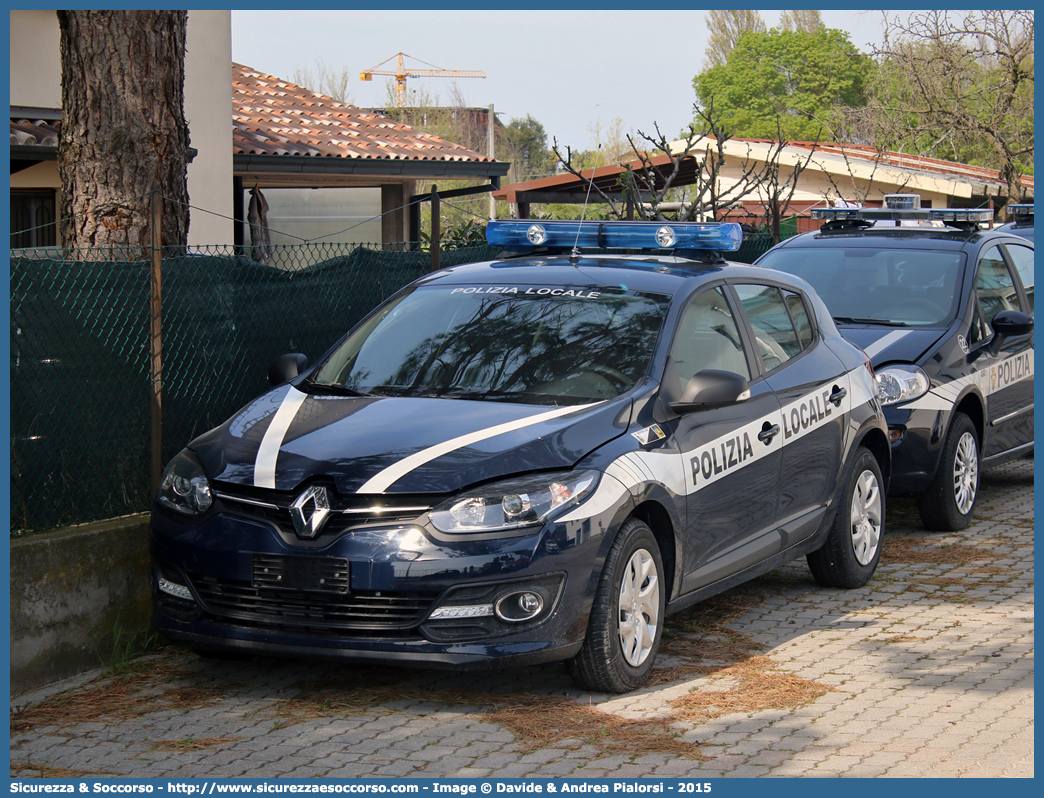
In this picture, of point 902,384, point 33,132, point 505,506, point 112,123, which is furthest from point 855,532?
point 33,132

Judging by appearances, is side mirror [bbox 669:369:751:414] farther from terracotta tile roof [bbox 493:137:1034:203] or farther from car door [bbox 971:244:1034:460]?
terracotta tile roof [bbox 493:137:1034:203]

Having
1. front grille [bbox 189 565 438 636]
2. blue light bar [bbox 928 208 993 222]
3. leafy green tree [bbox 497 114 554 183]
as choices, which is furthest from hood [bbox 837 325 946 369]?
leafy green tree [bbox 497 114 554 183]

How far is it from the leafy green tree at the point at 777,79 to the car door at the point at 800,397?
268 ft

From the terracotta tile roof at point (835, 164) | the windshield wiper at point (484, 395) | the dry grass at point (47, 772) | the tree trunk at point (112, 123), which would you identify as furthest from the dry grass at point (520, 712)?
the terracotta tile roof at point (835, 164)

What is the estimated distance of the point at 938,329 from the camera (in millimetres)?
8352

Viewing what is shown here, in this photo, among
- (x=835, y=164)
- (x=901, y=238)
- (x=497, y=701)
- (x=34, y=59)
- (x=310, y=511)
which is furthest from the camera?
(x=835, y=164)

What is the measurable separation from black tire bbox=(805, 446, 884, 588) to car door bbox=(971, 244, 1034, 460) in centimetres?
199

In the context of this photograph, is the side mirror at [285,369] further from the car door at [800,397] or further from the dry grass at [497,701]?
the car door at [800,397]

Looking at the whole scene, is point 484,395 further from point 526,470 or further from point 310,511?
point 310,511

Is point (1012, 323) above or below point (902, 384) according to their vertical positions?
above

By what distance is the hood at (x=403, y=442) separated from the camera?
465 cm

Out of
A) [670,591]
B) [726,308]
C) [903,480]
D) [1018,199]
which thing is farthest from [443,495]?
[1018,199]

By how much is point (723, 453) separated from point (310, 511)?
1938mm
